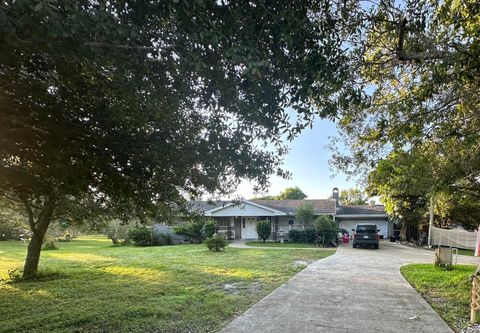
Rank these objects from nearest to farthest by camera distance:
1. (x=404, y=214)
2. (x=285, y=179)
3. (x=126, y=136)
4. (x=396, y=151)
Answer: (x=126, y=136) < (x=285, y=179) < (x=396, y=151) < (x=404, y=214)

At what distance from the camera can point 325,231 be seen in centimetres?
2761

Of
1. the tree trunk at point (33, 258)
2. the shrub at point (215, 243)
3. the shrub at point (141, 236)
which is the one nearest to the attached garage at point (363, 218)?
the shrub at point (215, 243)

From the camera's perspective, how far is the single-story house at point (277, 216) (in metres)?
33.2

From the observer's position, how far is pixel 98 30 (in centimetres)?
292

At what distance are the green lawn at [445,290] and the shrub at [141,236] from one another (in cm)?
1950

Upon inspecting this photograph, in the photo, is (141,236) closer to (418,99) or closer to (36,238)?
(36,238)

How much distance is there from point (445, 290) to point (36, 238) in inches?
533

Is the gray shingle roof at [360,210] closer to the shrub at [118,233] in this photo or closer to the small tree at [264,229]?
the small tree at [264,229]

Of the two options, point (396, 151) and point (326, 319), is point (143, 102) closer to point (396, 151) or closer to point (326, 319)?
point (326, 319)

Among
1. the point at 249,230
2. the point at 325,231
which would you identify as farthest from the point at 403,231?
the point at 249,230

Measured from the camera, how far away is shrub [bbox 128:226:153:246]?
28766 millimetres

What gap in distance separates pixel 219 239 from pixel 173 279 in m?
10.1

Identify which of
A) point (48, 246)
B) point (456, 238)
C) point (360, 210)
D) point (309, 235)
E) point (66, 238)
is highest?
→ point (360, 210)

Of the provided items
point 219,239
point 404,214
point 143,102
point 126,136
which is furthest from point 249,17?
point 404,214
